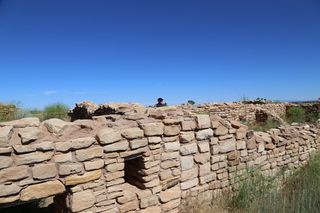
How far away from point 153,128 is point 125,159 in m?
0.60

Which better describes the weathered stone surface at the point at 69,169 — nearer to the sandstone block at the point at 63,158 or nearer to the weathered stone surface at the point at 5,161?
the sandstone block at the point at 63,158

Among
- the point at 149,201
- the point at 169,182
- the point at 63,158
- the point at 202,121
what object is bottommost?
the point at 149,201

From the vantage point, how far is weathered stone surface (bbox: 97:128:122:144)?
8.39ft

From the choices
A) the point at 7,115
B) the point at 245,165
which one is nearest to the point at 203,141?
the point at 245,165

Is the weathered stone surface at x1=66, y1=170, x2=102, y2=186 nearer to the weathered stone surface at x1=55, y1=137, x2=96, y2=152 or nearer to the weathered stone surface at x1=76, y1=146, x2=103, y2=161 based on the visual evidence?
the weathered stone surface at x1=76, y1=146, x2=103, y2=161

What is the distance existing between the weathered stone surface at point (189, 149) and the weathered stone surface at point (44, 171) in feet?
6.23

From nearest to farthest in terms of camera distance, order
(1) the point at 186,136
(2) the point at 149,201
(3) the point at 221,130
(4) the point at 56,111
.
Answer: (2) the point at 149,201 < (1) the point at 186,136 < (3) the point at 221,130 < (4) the point at 56,111

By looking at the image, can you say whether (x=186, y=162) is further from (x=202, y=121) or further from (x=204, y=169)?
(x=202, y=121)

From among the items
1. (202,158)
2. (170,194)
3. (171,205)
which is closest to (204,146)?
(202,158)

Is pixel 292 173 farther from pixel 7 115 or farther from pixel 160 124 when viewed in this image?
pixel 7 115

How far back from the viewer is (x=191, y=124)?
3457 mm

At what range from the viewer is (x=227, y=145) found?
3900mm

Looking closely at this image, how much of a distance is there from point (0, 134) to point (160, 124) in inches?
76.5

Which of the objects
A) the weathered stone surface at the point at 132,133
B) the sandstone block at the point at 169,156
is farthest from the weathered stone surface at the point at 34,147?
the sandstone block at the point at 169,156
